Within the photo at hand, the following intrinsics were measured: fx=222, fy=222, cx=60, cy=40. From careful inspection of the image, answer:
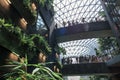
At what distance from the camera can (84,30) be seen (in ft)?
76.6

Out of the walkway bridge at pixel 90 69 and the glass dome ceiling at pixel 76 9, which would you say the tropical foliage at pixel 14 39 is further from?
the glass dome ceiling at pixel 76 9

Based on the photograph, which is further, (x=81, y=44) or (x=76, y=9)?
(x=81, y=44)

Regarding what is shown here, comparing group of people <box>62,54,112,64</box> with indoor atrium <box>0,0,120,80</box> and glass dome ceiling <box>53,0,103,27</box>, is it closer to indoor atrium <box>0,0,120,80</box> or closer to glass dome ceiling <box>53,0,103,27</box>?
indoor atrium <box>0,0,120,80</box>

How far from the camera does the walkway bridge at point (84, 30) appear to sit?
76.4ft

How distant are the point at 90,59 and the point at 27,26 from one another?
593 inches

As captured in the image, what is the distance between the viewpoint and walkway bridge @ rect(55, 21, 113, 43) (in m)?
23.3

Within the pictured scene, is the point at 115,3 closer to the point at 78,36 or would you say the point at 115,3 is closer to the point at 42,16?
the point at 78,36

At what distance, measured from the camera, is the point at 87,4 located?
31.9 meters

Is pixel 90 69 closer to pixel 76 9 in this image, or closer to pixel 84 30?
pixel 84 30

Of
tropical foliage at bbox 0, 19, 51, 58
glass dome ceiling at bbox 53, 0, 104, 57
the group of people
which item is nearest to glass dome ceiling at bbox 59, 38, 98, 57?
glass dome ceiling at bbox 53, 0, 104, 57

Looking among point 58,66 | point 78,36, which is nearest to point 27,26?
point 58,66

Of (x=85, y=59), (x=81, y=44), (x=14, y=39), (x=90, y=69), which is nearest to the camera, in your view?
A: (x=14, y=39)

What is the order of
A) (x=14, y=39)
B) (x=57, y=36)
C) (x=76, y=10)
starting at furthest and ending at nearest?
(x=76, y=10)
(x=57, y=36)
(x=14, y=39)

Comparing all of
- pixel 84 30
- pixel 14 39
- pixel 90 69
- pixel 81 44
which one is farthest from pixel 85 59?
pixel 81 44
